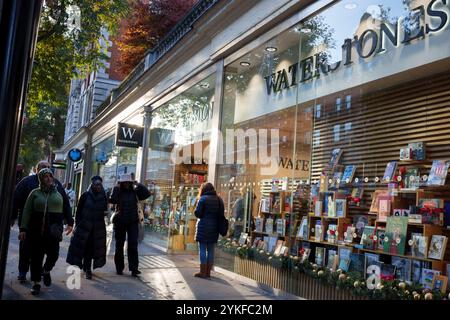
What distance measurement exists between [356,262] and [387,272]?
0.55m

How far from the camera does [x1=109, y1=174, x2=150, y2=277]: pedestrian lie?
7.55m

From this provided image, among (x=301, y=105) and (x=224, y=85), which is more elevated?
(x=224, y=85)

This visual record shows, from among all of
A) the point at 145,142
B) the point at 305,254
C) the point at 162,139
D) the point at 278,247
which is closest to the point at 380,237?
the point at 305,254

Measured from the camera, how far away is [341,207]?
A: 7.01 meters

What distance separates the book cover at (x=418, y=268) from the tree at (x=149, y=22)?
1606cm

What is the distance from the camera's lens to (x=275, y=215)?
25.7 feet

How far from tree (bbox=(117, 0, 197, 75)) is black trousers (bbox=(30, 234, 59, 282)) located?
14.8 meters

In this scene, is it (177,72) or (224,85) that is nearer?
(224,85)

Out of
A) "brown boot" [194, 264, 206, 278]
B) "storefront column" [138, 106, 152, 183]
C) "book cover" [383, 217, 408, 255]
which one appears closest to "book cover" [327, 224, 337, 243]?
"book cover" [383, 217, 408, 255]

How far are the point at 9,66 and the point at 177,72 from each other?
1137 centimetres

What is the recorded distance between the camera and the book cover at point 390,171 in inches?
257
